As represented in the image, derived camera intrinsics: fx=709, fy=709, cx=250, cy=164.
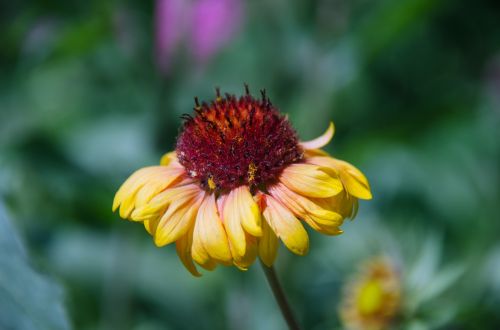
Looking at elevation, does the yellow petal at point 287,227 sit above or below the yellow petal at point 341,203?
below

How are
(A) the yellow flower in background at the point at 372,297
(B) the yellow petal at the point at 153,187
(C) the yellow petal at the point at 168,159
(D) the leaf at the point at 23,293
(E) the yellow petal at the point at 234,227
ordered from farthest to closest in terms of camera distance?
(A) the yellow flower in background at the point at 372,297 → (C) the yellow petal at the point at 168,159 → (B) the yellow petal at the point at 153,187 → (E) the yellow petal at the point at 234,227 → (D) the leaf at the point at 23,293

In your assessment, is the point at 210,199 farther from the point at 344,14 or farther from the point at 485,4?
the point at 485,4

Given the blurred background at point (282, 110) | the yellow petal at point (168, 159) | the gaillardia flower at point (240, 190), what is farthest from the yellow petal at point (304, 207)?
the blurred background at point (282, 110)

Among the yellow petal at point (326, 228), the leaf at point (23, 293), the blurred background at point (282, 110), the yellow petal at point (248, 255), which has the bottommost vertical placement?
the leaf at point (23, 293)

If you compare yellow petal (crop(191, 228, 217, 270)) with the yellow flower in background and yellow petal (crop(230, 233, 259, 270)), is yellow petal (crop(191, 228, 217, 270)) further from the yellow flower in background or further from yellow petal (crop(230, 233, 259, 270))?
the yellow flower in background

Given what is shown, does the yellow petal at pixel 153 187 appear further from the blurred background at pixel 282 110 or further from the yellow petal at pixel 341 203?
the blurred background at pixel 282 110

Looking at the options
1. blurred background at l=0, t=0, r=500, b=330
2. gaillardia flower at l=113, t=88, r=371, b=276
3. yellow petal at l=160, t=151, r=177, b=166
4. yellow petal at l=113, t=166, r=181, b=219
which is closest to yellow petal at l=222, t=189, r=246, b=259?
gaillardia flower at l=113, t=88, r=371, b=276

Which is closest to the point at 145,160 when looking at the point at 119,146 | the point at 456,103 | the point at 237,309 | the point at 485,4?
the point at 119,146
